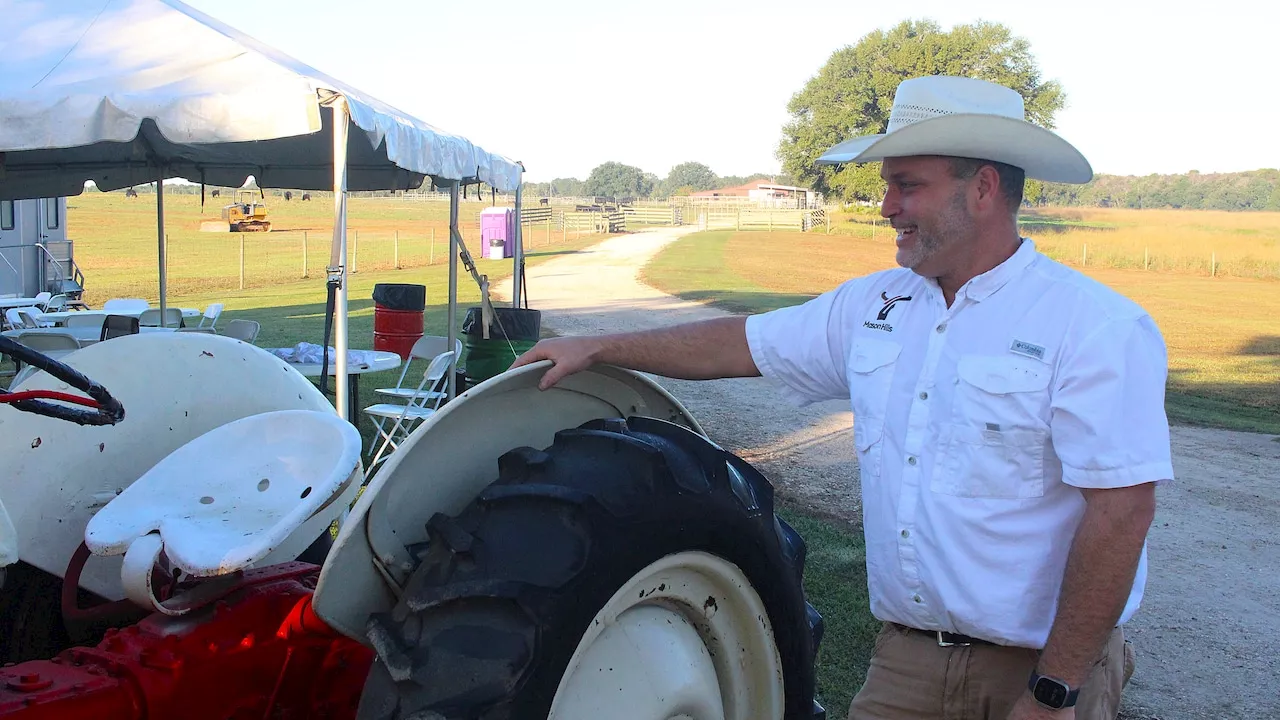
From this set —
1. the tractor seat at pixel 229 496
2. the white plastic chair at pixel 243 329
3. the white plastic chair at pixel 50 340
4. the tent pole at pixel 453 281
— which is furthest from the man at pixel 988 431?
the white plastic chair at pixel 243 329

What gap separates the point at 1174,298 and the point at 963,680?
1150 inches

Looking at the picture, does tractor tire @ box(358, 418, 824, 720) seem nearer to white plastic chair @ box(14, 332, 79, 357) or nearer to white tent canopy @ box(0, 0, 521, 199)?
white tent canopy @ box(0, 0, 521, 199)

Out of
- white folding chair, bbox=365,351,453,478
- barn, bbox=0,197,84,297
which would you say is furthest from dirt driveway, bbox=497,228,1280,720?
barn, bbox=0,197,84,297

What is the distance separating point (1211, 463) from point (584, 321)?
37.9ft

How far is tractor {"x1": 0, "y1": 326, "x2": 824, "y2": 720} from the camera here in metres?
1.80

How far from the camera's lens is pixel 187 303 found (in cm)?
2123

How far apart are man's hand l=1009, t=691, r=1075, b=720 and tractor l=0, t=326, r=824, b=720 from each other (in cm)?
53

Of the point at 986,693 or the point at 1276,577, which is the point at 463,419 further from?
the point at 1276,577

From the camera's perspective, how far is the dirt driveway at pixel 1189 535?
15.2 feet

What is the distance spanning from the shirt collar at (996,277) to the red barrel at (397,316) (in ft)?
30.3

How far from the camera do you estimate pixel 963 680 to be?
229 centimetres

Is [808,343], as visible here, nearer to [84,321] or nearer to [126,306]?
[84,321]

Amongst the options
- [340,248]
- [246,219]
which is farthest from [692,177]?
[340,248]

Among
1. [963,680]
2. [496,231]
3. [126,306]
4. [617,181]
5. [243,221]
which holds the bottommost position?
[963,680]
